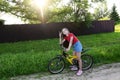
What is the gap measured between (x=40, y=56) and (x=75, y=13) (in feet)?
39.5

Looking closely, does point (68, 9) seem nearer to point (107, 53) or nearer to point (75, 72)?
point (107, 53)

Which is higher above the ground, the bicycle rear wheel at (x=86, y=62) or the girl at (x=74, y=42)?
the girl at (x=74, y=42)

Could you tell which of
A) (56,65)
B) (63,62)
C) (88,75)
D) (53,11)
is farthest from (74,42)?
(53,11)

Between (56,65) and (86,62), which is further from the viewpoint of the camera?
(86,62)

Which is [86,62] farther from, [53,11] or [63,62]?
[53,11]

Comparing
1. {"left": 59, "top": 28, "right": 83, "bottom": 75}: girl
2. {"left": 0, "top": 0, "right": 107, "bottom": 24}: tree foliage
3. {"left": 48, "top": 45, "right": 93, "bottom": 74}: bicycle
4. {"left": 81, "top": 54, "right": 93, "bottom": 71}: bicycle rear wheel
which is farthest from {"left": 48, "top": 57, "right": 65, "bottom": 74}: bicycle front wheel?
{"left": 0, "top": 0, "right": 107, "bottom": 24}: tree foliage

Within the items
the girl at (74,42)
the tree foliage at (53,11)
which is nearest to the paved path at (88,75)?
the girl at (74,42)

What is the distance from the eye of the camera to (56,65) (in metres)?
6.09

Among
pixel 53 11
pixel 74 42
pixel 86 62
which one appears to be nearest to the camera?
pixel 74 42

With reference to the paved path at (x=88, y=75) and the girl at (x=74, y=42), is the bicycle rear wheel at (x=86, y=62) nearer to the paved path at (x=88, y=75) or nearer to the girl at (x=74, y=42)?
the paved path at (x=88, y=75)

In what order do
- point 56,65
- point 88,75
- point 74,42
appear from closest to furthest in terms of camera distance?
point 88,75 → point 74,42 → point 56,65

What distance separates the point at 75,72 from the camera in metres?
6.10

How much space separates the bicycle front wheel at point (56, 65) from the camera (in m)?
6.03

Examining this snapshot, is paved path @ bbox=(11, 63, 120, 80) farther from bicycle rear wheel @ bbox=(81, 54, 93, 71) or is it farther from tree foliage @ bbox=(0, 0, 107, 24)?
tree foliage @ bbox=(0, 0, 107, 24)
